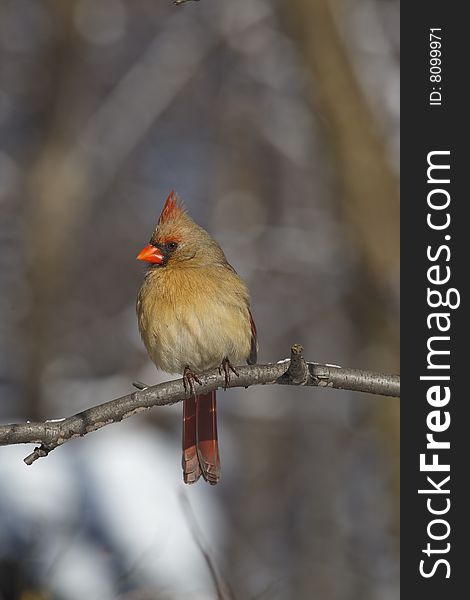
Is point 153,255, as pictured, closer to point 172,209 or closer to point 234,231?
point 172,209

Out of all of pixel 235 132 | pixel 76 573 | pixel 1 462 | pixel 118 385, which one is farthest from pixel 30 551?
pixel 235 132

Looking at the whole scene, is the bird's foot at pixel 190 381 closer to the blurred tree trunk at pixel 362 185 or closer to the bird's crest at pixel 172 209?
the bird's crest at pixel 172 209

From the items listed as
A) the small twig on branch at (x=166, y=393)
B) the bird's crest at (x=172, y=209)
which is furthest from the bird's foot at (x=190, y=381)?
the bird's crest at (x=172, y=209)

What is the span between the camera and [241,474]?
951cm

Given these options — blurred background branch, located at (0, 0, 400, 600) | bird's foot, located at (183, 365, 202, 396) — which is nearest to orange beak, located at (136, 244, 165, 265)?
bird's foot, located at (183, 365, 202, 396)

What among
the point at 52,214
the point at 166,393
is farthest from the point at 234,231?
the point at 166,393

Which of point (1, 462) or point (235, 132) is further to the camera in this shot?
point (235, 132)

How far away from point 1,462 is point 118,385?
306 cm

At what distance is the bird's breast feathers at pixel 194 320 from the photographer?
3803mm

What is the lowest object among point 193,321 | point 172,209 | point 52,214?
point 193,321

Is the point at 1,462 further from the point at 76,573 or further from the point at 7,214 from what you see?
the point at 7,214

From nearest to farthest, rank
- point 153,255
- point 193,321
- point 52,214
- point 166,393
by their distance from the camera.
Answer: point 166,393, point 193,321, point 153,255, point 52,214

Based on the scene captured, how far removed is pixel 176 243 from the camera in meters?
4.05

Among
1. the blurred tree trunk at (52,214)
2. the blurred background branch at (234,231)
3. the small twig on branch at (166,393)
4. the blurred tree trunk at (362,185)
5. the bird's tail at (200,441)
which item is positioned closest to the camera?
the small twig on branch at (166,393)
